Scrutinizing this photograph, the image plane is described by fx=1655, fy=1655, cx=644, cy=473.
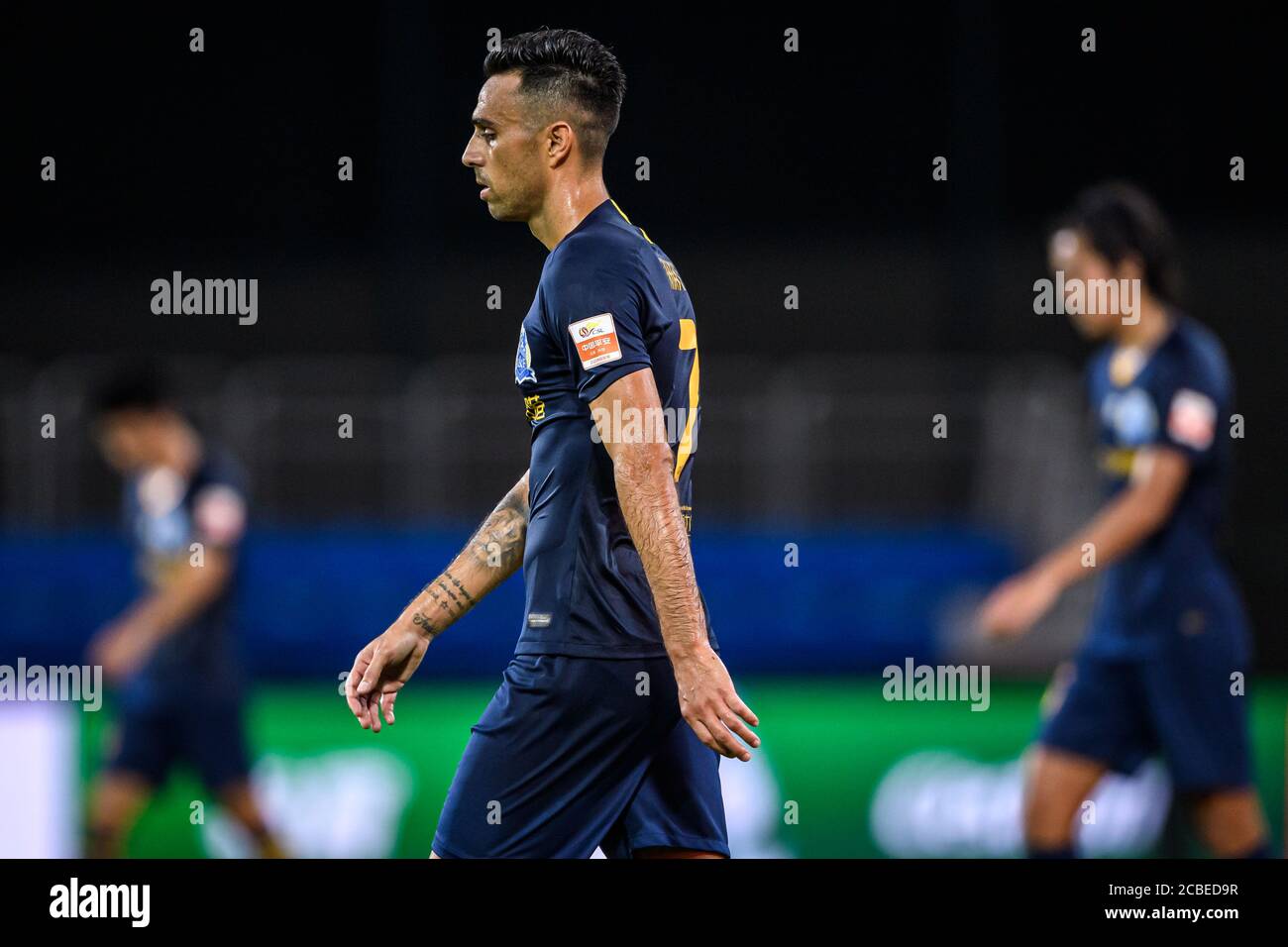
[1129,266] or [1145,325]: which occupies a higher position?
[1129,266]

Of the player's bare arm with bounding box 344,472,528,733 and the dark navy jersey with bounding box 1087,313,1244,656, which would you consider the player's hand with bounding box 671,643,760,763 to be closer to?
the player's bare arm with bounding box 344,472,528,733

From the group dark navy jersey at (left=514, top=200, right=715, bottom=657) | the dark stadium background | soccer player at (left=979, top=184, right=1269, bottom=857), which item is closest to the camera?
dark navy jersey at (left=514, top=200, right=715, bottom=657)

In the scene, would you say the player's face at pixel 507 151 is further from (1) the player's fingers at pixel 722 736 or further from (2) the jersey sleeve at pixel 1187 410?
(2) the jersey sleeve at pixel 1187 410

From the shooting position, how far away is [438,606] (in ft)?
13.3

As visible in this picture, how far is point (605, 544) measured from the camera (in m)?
3.83

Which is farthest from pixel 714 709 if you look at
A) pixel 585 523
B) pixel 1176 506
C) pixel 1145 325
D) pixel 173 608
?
pixel 173 608

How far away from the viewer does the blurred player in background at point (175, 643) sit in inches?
294

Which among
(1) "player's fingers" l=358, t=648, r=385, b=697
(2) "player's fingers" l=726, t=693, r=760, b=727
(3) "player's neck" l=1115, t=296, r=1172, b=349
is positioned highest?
(3) "player's neck" l=1115, t=296, r=1172, b=349

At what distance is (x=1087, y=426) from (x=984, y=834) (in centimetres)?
379

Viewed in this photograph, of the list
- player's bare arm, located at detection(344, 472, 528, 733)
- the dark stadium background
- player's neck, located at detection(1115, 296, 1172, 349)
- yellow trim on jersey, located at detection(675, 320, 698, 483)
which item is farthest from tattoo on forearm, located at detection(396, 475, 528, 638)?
the dark stadium background

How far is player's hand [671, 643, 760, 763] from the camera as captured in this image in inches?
135

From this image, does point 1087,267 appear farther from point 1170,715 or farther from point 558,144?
point 558,144

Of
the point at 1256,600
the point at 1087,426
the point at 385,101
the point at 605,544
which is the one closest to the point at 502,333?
the point at 385,101

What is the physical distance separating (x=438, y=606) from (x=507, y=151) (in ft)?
3.65
